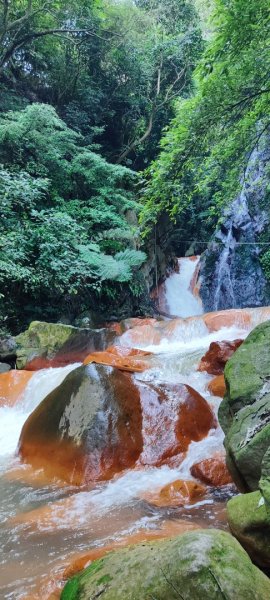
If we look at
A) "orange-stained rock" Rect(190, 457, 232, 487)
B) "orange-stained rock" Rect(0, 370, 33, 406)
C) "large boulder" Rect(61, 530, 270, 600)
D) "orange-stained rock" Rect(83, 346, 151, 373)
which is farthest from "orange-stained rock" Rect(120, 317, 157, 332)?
"large boulder" Rect(61, 530, 270, 600)

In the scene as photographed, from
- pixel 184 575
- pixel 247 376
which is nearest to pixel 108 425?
pixel 247 376

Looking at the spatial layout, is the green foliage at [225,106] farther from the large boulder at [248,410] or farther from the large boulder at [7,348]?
the large boulder at [7,348]

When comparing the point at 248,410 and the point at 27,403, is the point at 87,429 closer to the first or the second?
the point at 248,410

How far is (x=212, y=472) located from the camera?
3852 millimetres

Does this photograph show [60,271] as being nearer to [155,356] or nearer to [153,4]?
[155,356]

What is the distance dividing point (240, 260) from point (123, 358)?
10.3 m

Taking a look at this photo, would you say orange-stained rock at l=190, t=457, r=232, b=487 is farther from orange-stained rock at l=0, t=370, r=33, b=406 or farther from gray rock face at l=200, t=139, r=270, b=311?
gray rock face at l=200, t=139, r=270, b=311

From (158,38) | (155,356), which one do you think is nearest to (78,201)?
(155,356)

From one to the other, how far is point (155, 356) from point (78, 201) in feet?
22.5

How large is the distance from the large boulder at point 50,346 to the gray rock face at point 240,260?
8493 mm

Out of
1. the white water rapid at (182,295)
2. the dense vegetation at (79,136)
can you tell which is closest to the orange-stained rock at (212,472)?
the dense vegetation at (79,136)

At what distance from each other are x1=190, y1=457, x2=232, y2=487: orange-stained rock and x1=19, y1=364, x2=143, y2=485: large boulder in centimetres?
73

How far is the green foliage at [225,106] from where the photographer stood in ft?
14.6

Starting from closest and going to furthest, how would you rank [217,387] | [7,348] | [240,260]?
[217,387] → [7,348] → [240,260]
